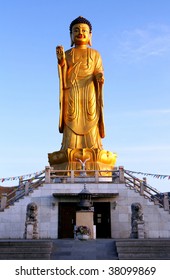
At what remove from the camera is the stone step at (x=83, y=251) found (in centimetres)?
809

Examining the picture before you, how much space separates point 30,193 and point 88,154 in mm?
4466

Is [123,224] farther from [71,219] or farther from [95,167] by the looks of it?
[95,167]

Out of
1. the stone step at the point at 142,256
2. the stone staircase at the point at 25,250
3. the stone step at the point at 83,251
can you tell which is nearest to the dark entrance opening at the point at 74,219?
the stone step at the point at 83,251

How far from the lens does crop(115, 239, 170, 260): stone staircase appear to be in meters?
7.95

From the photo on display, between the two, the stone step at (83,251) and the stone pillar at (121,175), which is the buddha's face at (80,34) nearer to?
the stone pillar at (121,175)

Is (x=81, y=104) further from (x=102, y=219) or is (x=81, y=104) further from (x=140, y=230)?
(x=140, y=230)

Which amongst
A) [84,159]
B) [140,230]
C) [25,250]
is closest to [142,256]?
[25,250]

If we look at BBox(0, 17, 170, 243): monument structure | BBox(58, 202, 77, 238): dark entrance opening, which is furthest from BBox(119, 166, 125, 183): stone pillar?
BBox(58, 202, 77, 238): dark entrance opening

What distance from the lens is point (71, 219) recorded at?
14398mm

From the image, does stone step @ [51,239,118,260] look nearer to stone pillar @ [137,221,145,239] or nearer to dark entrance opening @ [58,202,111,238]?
stone pillar @ [137,221,145,239]

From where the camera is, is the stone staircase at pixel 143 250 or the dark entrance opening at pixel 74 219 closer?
the stone staircase at pixel 143 250

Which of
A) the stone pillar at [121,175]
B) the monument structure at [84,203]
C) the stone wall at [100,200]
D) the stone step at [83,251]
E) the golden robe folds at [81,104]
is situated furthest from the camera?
the golden robe folds at [81,104]

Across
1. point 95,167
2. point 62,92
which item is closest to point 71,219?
point 95,167

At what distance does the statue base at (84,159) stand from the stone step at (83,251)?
8177 millimetres
